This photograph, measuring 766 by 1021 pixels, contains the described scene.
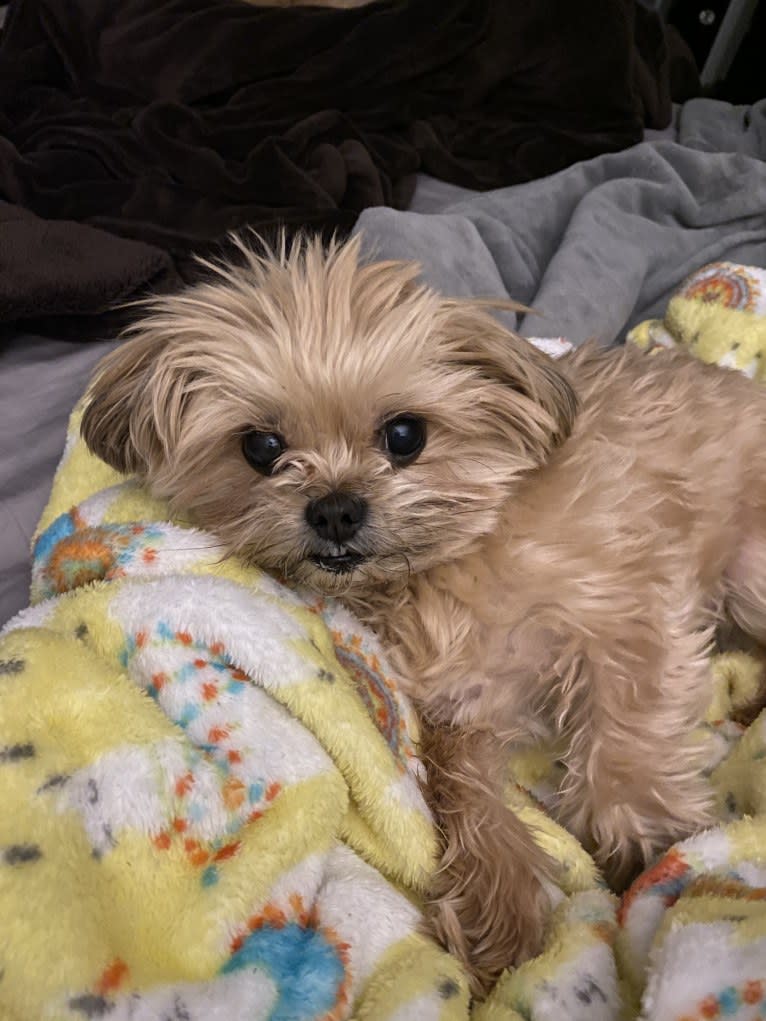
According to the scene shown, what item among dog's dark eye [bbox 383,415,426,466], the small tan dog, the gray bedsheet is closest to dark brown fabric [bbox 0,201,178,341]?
the gray bedsheet

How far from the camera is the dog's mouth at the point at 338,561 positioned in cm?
127

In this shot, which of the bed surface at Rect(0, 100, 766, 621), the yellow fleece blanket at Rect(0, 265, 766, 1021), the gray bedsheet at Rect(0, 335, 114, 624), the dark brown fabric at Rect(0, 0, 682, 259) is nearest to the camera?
the yellow fleece blanket at Rect(0, 265, 766, 1021)

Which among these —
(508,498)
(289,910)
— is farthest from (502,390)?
(289,910)

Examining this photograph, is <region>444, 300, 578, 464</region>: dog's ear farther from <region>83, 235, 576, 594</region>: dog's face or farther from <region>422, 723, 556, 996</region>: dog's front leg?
<region>422, 723, 556, 996</region>: dog's front leg

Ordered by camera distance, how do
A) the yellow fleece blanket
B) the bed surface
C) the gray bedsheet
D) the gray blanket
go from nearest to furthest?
the yellow fleece blanket, the gray bedsheet, the bed surface, the gray blanket

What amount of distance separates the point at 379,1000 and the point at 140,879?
29 cm

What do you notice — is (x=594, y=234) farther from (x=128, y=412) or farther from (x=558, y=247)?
(x=128, y=412)

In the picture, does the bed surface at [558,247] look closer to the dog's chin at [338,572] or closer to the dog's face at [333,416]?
the dog's face at [333,416]

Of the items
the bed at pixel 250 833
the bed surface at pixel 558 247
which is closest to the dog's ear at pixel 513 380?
the bed at pixel 250 833

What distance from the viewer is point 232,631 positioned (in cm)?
115

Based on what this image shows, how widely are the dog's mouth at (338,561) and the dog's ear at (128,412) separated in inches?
14.0

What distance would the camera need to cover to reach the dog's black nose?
1253 mm

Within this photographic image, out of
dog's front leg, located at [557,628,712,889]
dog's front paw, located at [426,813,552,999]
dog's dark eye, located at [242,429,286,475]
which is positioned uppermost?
dog's dark eye, located at [242,429,286,475]

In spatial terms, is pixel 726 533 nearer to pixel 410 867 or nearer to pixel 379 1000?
pixel 410 867
